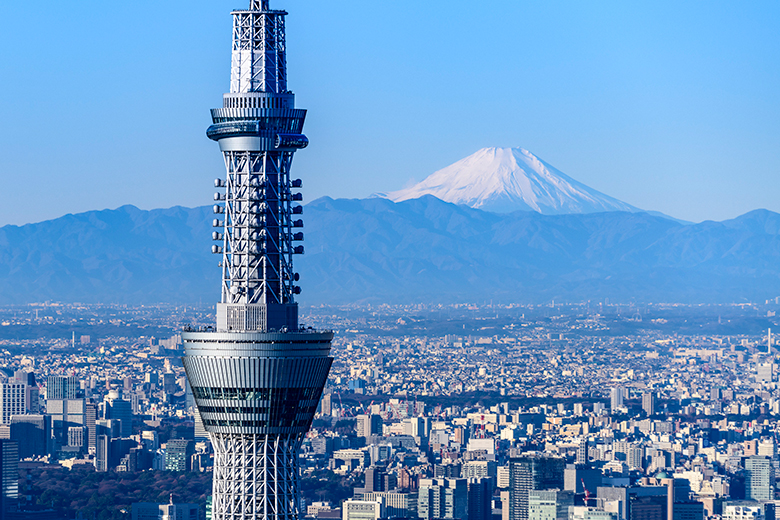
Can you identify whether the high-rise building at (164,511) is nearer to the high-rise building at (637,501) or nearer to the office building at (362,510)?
the office building at (362,510)

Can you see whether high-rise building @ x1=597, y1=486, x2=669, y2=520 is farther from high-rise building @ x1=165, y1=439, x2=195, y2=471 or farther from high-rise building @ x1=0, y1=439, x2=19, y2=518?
high-rise building @ x1=0, y1=439, x2=19, y2=518

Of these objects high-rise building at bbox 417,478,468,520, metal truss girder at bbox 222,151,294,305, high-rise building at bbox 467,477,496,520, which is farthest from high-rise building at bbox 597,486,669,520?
metal truss girder at bbox 222,151,294,305

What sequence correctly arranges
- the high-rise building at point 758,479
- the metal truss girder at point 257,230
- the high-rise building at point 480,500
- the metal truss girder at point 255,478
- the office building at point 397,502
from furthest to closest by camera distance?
the high-rise building at point 758,479 → the high-rise building at point 480,500 → the office building at point 397,502 → the metal truss girder at point 255,478 → the metal truss girder at point 257,230

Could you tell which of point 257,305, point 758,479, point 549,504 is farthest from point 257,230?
point 758,479

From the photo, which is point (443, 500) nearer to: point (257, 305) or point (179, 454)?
point (179, 454)

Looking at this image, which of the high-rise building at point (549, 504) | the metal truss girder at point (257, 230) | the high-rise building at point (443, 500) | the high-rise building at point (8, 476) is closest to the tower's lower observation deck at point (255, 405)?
the metal truss girder at point (257, 230)

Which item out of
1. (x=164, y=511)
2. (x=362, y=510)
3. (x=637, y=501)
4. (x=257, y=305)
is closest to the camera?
(x=257, y=305)
